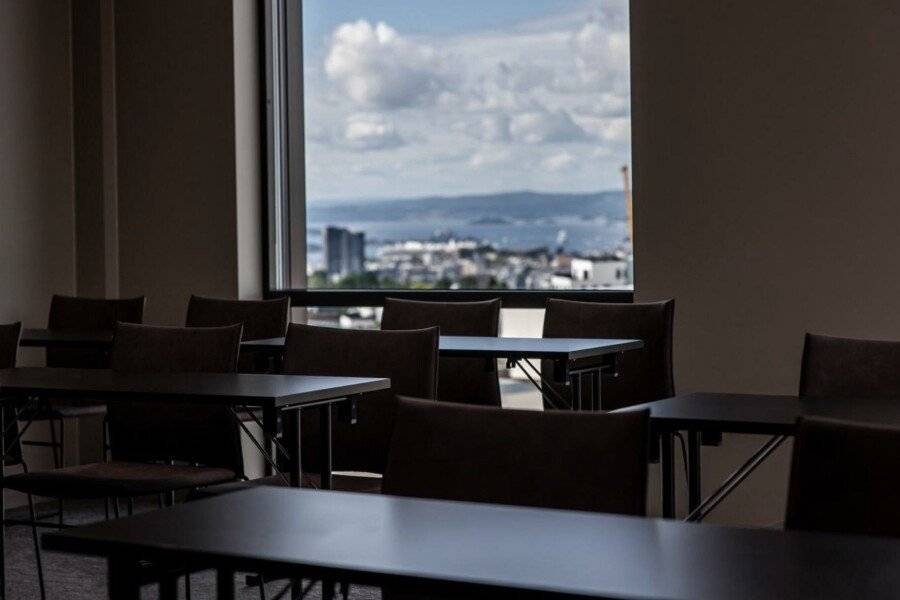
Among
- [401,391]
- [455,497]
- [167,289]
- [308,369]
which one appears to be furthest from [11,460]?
[455,497]

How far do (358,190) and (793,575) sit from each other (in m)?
5.66

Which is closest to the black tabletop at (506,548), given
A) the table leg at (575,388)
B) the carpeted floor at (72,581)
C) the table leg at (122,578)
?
the table leg at (122,578)

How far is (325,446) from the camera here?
364 centimetres

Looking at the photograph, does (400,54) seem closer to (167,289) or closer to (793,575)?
(167,289)

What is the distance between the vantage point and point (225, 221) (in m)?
6.89

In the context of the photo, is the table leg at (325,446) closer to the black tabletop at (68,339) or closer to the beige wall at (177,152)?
the black tabletop at (68,339)

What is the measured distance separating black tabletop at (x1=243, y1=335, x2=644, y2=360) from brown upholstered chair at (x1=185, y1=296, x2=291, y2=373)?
60cm

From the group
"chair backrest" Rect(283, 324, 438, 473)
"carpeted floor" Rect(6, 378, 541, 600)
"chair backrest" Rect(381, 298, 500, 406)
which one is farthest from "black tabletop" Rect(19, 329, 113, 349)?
"chair backrest" Rect(283, 324, 438, 473)

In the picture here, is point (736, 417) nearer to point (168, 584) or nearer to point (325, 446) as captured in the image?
point (325, 446)

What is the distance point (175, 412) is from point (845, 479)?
2.70m

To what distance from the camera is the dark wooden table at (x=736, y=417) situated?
279 cm

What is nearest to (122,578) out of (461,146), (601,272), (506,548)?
(506,548)

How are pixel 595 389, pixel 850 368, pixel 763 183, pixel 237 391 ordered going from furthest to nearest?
pixel 763 183
pixel 595 389
pixel 237 391
pixel 850 368

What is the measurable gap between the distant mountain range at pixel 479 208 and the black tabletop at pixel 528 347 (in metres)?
1.46
